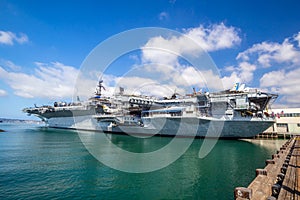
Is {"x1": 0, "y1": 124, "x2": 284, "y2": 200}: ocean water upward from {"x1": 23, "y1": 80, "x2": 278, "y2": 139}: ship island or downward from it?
downward

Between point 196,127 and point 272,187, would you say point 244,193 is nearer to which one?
point 272,187

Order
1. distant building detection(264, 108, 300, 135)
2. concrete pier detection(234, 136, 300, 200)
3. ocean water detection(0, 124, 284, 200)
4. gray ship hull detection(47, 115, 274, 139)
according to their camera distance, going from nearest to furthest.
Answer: concrete pier detection(234, 136, 300, 200) → ocean water detection(0, 124, 284, 200) → gray ship hull detection(47, 115, 274, 139) → distant building detection(264, 108, 300, 135)

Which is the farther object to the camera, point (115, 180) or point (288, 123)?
point (288, 123)

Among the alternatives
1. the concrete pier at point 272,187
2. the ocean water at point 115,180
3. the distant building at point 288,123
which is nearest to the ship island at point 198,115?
the distant building at point 288,123

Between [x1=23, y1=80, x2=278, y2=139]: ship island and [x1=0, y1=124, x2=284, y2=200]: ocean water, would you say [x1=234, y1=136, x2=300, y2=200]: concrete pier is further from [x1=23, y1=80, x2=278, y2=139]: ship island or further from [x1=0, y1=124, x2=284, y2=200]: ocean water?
[x1=23, y1=80, x2=278, y2=139]: ship island

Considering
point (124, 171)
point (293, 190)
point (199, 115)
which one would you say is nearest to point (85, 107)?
point (199, 115)

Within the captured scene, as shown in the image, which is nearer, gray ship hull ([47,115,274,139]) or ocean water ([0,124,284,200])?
ocean water ([0,124,284,200])

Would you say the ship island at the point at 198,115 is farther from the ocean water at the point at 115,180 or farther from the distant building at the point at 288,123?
the ocean water at the point at 115,180

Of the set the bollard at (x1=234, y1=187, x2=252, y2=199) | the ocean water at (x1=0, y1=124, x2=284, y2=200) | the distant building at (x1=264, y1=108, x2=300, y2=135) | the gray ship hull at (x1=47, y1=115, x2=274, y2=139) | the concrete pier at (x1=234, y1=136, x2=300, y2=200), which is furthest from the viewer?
the distant building at (x1=264, y1=108, x2=300, y2=135)

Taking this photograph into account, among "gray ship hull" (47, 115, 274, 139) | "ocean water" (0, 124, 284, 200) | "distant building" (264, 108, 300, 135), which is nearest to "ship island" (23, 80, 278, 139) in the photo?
"gray ship hull" (47, 115, 274, 139)

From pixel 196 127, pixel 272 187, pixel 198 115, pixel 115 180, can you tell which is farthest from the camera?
pixel 196 127

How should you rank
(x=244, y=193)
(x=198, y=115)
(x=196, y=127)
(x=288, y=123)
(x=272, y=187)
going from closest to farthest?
(x=244, y=193), (x=272, y=187), (x=198, y=115), (x=196, y=127), (x=288, y=123)

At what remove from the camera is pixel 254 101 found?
1286 inches

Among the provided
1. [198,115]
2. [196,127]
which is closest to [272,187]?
[198,115]
